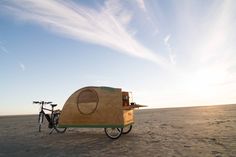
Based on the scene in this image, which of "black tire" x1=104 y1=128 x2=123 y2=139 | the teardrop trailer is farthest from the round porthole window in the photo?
"black tire" x1=104 y1=128 x2=123 y2=139

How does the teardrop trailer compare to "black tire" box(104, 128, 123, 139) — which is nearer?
the teardrop trailer

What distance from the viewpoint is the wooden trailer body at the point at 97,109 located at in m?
12.0

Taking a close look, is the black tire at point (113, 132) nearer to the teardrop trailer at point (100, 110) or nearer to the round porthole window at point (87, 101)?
the teardrop trailer at point (100, 110)

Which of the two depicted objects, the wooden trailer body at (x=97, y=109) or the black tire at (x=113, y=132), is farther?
the black tire at (x=113, y=132)

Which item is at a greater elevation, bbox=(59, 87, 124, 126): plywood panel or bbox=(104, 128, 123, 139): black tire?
bbox=(59, 87, 124, 126): plywood panel

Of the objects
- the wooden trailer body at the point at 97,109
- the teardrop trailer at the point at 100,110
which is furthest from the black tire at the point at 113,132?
the wooden trailer body at the point at 97,109

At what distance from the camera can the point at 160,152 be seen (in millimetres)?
8867

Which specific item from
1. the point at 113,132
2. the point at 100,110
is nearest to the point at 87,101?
the point at 100,110

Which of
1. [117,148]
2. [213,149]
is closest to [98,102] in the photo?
[117,148]

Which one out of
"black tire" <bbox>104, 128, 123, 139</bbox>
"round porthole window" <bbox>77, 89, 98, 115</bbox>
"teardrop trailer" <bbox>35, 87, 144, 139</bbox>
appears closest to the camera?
"teardrop trailer" <bbox>35, 87, 144, 139</bbox>

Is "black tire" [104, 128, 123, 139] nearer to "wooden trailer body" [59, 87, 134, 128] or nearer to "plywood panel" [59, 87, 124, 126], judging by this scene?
"wooden trailer body" [59, 87, 134, 128]

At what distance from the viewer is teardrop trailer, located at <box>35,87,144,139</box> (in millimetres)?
12037

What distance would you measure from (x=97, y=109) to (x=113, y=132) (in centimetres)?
141

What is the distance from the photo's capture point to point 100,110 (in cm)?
1230
